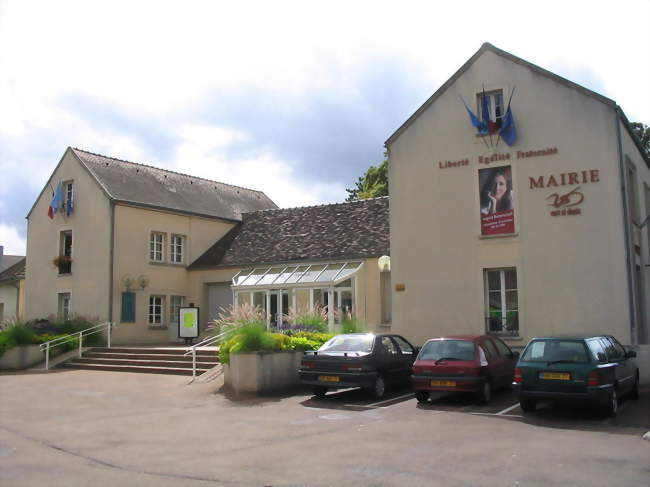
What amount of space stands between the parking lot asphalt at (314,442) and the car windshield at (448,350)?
949mm

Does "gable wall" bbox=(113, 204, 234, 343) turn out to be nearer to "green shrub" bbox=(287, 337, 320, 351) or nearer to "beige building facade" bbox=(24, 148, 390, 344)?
"beige building facade" bbox=(24, 148, 390, 344)

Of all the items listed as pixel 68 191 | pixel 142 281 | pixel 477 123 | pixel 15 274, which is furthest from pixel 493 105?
pixel 15 274

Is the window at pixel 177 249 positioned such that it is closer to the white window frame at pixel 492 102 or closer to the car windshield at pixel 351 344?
the white window frame at pixel 492 102

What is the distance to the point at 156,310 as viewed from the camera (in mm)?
27812

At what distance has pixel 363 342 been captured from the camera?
14.2 meters

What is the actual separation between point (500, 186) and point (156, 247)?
1588 cm

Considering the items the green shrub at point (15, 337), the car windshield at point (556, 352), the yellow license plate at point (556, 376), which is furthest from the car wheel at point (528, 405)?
the green shrub at point (15, 337)

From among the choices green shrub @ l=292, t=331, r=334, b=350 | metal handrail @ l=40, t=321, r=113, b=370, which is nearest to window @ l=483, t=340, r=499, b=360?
green shrub @ l=292, t=331, r=334, b=350

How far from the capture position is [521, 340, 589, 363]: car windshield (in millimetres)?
11177

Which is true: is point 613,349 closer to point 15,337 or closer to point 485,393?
point 485,393

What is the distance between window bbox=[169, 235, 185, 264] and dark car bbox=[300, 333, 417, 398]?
1599 cm

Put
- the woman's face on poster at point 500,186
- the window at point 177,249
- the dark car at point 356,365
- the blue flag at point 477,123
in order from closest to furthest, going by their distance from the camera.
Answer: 1. the dark car at point 356,365
2. the woman's face on poster at point 500,186
3. the blue flag at point 477,123
4. the window at point 177,249

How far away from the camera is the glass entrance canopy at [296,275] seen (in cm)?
2380

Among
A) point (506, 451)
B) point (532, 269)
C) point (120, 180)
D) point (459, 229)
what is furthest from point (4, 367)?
point (506, 451)
